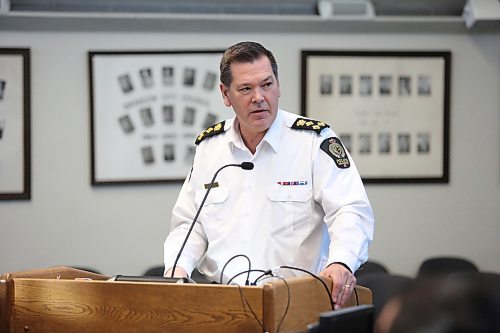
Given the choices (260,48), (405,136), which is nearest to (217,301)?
(260,48)

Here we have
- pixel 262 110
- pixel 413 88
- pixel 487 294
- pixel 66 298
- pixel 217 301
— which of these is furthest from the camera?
pixel 413 88

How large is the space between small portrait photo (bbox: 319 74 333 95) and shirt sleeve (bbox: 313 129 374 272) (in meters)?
2.52

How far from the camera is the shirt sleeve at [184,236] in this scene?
275 cm

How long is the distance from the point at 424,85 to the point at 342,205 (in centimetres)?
302

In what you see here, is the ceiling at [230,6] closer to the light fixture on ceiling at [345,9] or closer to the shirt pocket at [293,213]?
the light fixture on ceiling at [345,9]

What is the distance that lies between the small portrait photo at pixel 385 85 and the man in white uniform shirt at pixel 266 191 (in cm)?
260

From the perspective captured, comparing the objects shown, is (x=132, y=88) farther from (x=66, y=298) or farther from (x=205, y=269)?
(x=66, y=298)

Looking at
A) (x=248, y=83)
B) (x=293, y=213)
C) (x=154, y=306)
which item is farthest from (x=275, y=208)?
(x=154, y=306)

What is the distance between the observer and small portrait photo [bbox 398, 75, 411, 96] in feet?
17.6

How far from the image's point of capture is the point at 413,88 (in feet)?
17.6

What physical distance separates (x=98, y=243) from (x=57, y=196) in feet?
1.32

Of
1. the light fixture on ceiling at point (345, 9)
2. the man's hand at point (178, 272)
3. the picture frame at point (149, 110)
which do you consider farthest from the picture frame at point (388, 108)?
the man's hand at point (178, 272)

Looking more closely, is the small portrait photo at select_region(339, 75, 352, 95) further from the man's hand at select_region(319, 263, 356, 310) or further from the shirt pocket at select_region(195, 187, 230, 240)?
the man's hand at select_region(319, 263, 356, 310)

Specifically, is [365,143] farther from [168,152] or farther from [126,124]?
[126,124]
